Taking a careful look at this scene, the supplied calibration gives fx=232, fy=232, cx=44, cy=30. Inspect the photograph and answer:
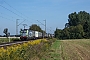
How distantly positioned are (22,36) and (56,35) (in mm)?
78057

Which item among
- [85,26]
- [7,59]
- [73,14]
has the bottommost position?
[7,59]

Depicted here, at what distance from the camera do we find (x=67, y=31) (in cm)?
13912

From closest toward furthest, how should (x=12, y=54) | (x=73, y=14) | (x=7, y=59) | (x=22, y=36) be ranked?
(x=7, y=59)
(x=12, y=54)
(x=22, y=36)
(x=73, y=14)

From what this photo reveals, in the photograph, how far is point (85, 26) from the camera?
145 meters

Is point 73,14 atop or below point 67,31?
atop

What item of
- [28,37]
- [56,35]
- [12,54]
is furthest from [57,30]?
[12,54]

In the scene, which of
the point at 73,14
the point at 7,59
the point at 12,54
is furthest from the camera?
the point at 73,14

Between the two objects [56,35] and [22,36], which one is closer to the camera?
[22,36]

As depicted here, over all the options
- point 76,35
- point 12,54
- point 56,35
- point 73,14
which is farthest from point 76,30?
point 12,54

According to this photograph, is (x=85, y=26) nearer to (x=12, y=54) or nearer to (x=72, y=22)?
(x=72, y=22)

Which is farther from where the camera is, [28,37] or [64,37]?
[64,37]

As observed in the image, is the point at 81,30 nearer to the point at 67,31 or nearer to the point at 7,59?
the point at 67,31

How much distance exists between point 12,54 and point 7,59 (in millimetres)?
881

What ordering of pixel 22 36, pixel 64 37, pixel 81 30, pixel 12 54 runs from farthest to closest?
1. pixel 64 37
2. pixel 81 30
3. pixel 22 36
4. pixel 12 54
